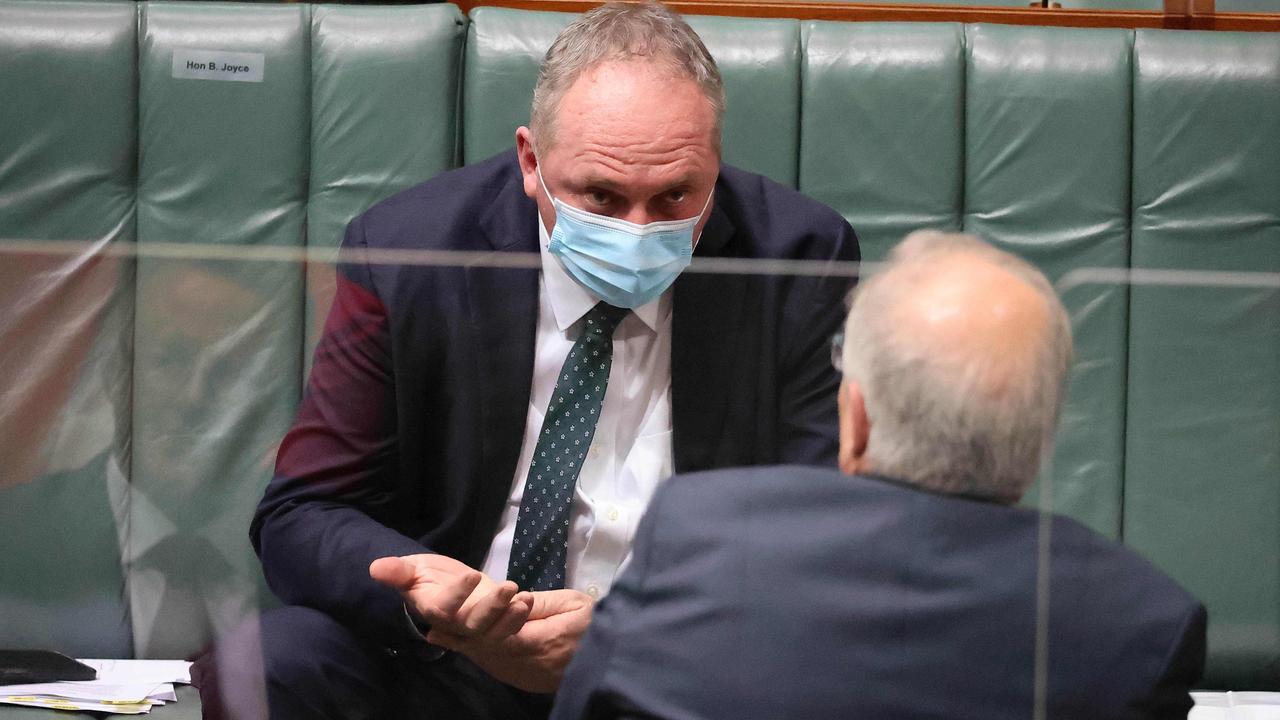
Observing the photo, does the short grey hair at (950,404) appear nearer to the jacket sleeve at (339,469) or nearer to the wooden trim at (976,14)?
the jacket sleeve at (339,469)

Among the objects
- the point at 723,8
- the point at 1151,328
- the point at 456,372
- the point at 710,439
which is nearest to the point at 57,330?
the point at 456,372

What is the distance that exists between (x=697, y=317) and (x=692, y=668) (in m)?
0.34

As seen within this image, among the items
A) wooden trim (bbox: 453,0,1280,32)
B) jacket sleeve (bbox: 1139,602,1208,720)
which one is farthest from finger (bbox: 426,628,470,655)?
wooden trim (bbox: 453,0,1280,32)

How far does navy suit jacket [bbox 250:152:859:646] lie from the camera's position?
1060 millimetres

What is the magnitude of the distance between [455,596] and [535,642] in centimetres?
8

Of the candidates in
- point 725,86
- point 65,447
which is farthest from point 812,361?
point 725,86

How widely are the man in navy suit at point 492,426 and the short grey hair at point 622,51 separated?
182mm

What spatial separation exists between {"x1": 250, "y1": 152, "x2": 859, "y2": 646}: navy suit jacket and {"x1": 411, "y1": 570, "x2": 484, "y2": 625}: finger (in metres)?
0.02

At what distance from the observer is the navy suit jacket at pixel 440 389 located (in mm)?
1060

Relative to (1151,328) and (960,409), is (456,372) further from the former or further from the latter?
(1151,328)

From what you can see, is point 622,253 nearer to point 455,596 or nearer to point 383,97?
point 455,596

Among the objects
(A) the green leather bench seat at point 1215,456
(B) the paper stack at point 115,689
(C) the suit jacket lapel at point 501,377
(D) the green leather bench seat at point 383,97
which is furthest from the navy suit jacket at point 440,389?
(D) the green leather bench seat at point 383,97

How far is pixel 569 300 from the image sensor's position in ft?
3.64

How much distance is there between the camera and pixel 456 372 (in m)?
1.10
